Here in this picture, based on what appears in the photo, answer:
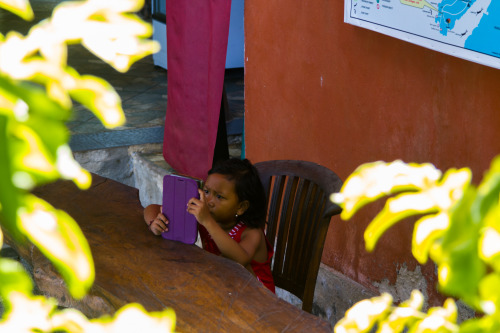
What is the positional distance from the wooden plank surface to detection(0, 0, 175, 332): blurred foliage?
1.29 metres

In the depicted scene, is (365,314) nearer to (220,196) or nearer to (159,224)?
(159,224)

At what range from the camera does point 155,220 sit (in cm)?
226

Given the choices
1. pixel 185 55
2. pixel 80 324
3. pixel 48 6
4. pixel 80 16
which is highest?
pixel 80 16

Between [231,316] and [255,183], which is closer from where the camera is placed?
[231,316]

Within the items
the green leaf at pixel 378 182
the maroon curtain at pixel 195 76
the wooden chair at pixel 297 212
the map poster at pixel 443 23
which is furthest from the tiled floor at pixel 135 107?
the green leaf at pixel 378 182

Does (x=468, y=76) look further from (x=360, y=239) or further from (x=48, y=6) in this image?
(x=48, y=6)

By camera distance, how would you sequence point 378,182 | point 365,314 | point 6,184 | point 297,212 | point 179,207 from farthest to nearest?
1. point 297,212
2. point 179,207
3. point 365,314
4. point 378,182
5. point 6,184

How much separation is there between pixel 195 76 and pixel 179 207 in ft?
6.53

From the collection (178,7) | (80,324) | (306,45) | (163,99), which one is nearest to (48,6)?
(163,99)

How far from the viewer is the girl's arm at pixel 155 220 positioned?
88.0 inches

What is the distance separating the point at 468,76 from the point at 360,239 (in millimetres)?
970

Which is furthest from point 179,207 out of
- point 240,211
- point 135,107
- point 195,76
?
point 135,107

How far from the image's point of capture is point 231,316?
5.94ft

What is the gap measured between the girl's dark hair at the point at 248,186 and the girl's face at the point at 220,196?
0.7 inches
